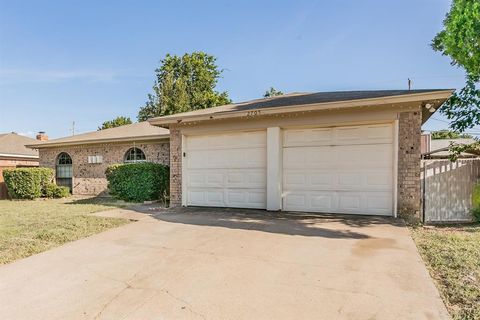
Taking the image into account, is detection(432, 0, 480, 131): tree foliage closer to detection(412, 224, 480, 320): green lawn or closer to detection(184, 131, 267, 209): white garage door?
detection(412, 224, 480, 320): green lawn

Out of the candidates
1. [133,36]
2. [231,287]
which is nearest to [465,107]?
[231,287]

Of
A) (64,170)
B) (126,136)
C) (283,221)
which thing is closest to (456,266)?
(283,221)

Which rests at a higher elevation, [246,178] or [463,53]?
[463,53]

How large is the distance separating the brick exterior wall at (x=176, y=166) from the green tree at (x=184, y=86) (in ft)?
61.6

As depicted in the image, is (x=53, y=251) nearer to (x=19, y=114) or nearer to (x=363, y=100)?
(x=363, y=100)

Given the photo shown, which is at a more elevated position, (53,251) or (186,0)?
(186,0)

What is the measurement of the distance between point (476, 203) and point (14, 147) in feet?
86.3

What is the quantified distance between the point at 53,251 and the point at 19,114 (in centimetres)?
2104

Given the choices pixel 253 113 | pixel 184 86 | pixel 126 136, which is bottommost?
pixel 126 136

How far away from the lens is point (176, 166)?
9906 mm

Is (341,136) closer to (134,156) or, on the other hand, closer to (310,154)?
A: (310,154)

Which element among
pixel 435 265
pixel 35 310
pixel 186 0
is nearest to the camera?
pixel 35 310

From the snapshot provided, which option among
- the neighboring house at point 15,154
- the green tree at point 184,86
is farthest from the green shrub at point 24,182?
the green tree at point 184,86

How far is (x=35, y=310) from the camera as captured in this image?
9.96 ft
